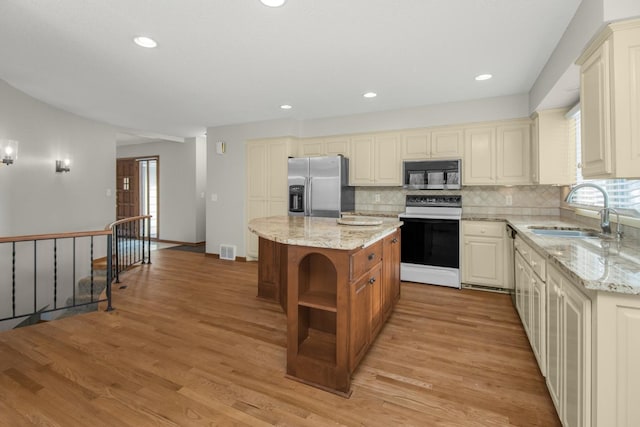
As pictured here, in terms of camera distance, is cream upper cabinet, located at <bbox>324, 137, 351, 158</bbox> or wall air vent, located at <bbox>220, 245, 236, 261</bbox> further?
wall air vent, located at <bbox>220, 245, 236, 261</bbox>

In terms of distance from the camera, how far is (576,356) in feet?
4.24

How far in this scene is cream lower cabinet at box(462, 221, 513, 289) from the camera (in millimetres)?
3678

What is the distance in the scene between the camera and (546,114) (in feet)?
11.0

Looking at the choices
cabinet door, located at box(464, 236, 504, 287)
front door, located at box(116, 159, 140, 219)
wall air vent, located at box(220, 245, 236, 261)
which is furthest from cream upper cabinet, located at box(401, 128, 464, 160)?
front door, located at box(116, 159, 140, 219)

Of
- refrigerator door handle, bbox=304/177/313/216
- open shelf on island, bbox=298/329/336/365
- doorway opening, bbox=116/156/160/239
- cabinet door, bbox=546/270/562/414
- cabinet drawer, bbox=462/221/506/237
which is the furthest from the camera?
doorway opening, bbox=116/156/160/239

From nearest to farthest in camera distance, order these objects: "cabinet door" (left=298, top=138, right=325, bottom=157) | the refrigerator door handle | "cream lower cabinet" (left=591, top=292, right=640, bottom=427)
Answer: "cream lower cabinet" (left=591, top=292, right=640, bottom=427)
the refrigerator door handle
"cabinet door" (left=298, top=138, right=325, bottom=157)

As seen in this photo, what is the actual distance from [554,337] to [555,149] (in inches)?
100

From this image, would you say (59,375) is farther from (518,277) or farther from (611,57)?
(611,57)

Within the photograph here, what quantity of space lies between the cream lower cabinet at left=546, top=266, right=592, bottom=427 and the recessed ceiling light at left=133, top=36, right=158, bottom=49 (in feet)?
10.8

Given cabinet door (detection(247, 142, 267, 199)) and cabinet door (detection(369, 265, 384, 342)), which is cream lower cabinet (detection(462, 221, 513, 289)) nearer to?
cabinet door (detection(369, 265, 384, 342))

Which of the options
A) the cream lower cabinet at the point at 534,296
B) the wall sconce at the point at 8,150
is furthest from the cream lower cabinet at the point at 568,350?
the wall sconce at the point at 8,150

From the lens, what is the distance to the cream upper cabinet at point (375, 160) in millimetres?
4453

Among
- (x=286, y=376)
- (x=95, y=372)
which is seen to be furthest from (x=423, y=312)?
(x=95, y=372)

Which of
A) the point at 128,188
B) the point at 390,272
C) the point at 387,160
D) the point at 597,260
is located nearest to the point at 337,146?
the point at 387,160
